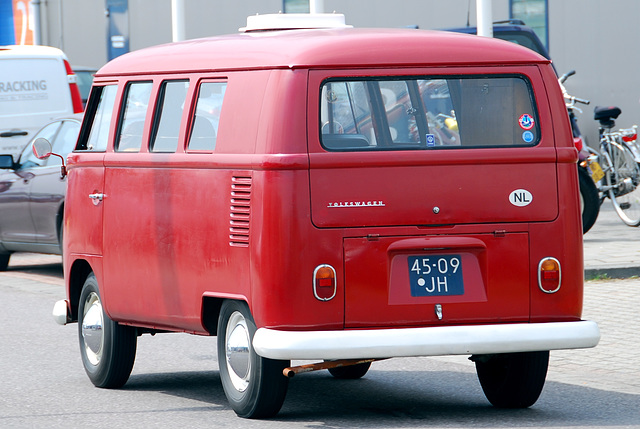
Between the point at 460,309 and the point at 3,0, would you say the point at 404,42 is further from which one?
the point at 3,0

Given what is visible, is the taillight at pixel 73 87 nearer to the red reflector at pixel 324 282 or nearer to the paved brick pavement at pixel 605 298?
the paved brick pavement at pixel 605 298

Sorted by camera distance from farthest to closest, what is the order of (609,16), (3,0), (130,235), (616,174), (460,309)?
(3,0) → (609,16) → (616,174) → (130,235) → (460,309)

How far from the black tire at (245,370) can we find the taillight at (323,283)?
15.7 inches

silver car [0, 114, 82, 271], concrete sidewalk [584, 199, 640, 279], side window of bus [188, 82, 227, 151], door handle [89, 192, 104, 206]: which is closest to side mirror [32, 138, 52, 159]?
door handle [89, 192, 104, 206]

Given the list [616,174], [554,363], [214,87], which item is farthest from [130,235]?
[616,174]

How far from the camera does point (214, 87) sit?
7.10m

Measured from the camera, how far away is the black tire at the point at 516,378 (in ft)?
23.5

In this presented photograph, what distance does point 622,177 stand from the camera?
15297 millimetres

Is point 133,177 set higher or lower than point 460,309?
higher

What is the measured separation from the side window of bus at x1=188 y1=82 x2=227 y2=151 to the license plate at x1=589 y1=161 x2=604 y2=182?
8.18 meters

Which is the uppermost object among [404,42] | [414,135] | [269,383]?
[404,42]

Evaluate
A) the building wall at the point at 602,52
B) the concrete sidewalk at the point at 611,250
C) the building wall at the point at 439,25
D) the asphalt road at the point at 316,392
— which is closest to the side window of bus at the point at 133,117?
the asphalt road at the point at 316,392

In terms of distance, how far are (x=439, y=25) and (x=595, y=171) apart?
10.3 metres

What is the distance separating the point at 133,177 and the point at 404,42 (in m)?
1.80
